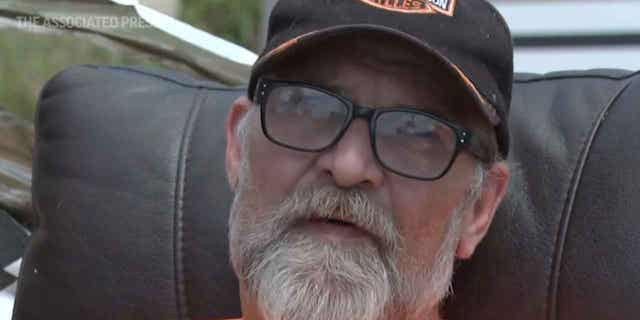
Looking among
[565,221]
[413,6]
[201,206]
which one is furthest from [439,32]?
[201,206]

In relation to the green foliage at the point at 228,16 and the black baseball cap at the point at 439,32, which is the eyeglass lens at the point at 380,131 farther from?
the green foliage at the point at 228,16

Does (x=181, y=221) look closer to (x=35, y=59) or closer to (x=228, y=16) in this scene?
(x=35, y=59)

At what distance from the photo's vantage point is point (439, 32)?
Result: 160 centimetres

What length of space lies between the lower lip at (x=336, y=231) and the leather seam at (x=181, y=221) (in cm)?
44

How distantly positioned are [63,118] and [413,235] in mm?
796

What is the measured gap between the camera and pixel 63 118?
6.75 feet

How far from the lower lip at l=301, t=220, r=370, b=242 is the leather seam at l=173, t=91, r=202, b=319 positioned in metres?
0.44

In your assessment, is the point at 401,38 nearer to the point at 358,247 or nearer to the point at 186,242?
the point at 358,247

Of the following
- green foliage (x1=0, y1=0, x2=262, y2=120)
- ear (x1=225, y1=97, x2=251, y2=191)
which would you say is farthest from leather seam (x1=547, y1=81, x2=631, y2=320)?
green foliage (x1=0, y1=0, x2=262, y2=120)

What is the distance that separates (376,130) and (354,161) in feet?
0.20

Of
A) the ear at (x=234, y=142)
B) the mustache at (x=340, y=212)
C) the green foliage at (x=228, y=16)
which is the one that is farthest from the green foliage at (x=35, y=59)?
the green foliage at (x=228, y=16)

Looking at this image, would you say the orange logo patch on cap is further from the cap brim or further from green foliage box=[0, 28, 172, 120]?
green foliage box=[0, 28, 172, 120]

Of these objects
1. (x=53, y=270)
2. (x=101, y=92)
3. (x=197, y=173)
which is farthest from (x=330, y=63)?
(x=53, y=270)

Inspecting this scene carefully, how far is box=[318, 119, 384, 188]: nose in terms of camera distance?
5.10 ft
